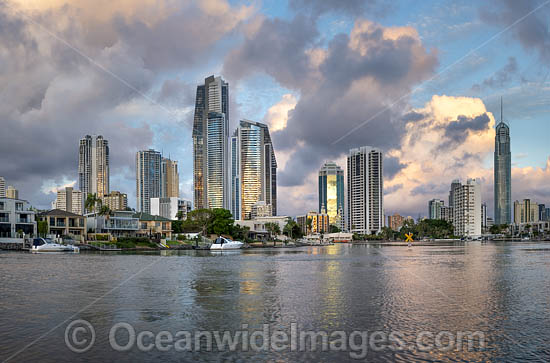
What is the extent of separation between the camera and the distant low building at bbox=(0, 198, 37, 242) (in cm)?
11044

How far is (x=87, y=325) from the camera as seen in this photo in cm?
2205

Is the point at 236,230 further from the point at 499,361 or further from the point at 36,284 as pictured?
the point at 499,361

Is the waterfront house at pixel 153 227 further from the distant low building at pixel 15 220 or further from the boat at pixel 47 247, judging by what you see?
the boat at pixel 47 247

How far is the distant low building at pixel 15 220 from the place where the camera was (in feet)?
362

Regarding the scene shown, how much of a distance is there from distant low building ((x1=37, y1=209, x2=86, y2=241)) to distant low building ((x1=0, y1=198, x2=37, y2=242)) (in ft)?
17.5


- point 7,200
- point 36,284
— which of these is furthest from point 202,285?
point 7,200

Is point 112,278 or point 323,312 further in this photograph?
point 112,278

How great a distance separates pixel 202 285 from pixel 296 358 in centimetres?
2249

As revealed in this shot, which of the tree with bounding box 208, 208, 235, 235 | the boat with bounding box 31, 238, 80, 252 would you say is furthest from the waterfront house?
the boat with bounding box 31, 238, 80, 252

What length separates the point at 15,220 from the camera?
367 ft

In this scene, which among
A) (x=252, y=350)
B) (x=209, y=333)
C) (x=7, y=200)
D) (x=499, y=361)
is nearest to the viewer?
(x=499, y=361)

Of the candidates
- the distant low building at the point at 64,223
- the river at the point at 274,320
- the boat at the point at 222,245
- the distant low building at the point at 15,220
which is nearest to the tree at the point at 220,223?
the boat at the point at 222,245

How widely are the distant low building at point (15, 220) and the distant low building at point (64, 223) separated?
5341mm

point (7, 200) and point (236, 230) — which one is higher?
point (7, 200)
